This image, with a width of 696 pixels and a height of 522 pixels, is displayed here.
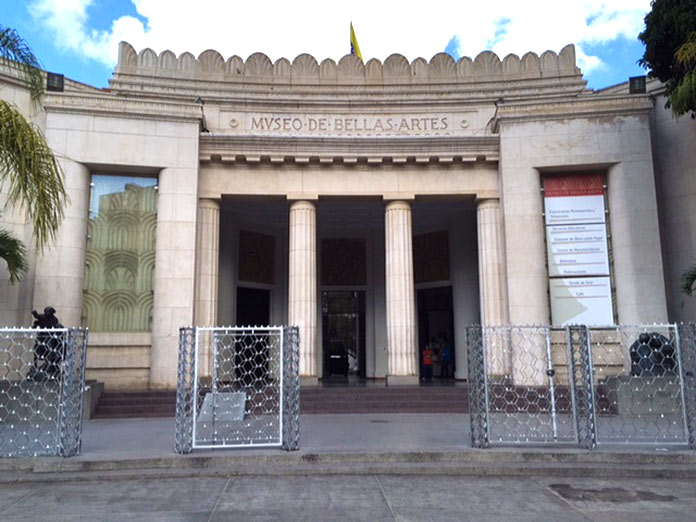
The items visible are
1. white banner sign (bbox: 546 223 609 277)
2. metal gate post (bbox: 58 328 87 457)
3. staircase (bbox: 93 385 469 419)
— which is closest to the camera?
metal gate post (bbox: 58 328 87 457)

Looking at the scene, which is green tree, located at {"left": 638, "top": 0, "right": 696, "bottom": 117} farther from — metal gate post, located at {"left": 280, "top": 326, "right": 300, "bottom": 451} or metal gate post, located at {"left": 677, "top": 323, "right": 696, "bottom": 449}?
metal gate post, located at {"left": 280, "top": 326, "right": 300, "bottom": 451}

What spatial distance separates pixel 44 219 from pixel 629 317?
44.9ft

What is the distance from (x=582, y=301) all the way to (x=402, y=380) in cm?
533

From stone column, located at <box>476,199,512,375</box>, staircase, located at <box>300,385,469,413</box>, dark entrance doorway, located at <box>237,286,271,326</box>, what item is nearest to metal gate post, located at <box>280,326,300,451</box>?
staircase, located at <box>300,385,469,413</box>

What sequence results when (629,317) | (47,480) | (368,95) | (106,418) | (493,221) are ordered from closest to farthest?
(47,480)
(106,418)
(629,317)
(493,221)
(368,95)

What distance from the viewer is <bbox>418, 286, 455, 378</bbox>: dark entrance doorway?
19891 millimetres

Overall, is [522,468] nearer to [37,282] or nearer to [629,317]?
[629,317]

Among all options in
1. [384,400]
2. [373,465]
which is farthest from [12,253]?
[373,465]

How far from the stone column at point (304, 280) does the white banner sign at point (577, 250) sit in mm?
6669

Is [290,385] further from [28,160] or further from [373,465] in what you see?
[28,160]

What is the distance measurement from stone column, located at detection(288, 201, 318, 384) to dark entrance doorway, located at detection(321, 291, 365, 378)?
5387mm

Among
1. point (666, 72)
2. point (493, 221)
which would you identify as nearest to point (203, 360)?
point (493, 221)

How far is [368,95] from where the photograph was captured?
58.3 feet

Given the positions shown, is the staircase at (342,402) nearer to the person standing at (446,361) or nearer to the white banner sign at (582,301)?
the white banner sign at (582,301)
